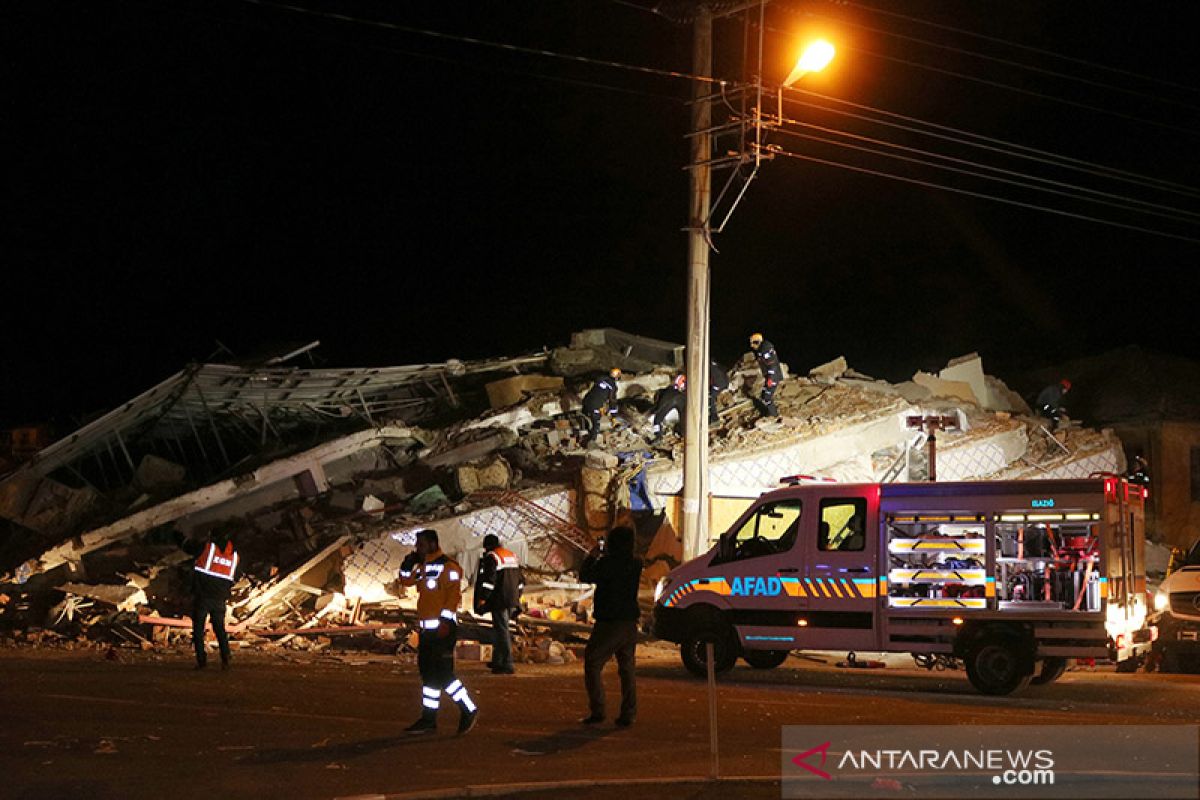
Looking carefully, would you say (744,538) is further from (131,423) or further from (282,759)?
(131,423)

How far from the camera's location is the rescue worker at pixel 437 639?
1013 centimetres

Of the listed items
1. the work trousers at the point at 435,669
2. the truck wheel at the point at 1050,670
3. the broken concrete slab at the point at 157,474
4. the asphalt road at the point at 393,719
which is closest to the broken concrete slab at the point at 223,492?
the broken concrete slab at the point at 157,474

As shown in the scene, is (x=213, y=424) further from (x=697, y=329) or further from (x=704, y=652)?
(x=704, y=652)

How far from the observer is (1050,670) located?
587 inches

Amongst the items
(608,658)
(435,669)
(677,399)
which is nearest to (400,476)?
(677,399)

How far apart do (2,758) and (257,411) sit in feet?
58.8

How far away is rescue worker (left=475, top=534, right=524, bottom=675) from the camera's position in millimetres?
15078

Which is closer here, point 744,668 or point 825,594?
point 825,594

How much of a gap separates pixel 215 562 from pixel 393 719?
16.0 feet

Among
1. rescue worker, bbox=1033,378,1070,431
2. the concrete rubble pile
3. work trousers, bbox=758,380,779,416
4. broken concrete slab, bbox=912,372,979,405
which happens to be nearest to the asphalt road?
the concrete rubble pile

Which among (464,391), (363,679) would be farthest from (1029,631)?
(464,391)

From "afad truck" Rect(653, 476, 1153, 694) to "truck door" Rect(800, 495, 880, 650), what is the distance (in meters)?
0.01

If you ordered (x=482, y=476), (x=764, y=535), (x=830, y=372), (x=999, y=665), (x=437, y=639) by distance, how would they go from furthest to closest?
(x=830, y=372) < (x=482, y=476) < (x=764, y=535) < (x=999, y=665) < (x=437, y=639)

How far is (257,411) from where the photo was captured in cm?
2642
